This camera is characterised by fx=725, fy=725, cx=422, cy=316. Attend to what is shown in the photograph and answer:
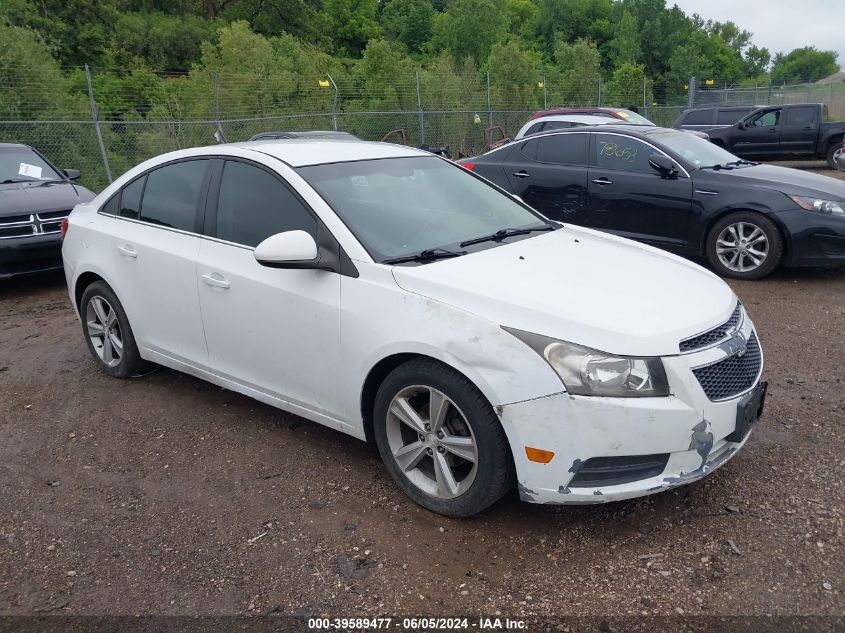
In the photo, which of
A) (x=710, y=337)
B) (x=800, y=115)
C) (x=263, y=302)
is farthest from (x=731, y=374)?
(x=800, y=115)

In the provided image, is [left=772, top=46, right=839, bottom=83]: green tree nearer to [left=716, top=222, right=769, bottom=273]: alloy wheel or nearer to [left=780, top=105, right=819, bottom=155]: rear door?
[left=780, top=105, right=819, bottom=155]: rear door

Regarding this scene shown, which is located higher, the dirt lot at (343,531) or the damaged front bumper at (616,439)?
the damaged front bumper at (616,439)

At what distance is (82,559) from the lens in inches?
121

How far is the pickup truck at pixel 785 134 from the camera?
19.1m

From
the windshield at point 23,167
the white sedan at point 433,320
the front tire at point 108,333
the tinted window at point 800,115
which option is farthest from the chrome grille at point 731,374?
the tinted window at point 800,115

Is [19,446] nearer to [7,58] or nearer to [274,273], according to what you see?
[274,273]

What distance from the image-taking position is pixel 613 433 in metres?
2.80

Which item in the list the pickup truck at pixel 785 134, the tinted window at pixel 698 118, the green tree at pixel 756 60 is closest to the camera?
the pickup truck at pixel 785 134

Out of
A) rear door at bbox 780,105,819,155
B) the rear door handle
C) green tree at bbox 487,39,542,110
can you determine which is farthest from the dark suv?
green tree at bbox 487,39,542,110

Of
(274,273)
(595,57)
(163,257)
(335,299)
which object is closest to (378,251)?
(335,299)

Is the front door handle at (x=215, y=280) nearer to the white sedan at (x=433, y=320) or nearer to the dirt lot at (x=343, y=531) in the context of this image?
the white sedan at (x=433, y=320)

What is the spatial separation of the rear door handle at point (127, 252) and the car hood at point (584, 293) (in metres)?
2.05

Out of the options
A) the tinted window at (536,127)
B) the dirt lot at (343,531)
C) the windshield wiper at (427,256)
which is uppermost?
the tinted window at (536,127)

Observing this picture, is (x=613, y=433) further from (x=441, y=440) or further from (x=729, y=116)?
(x=729, y=116)
